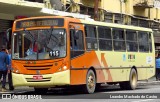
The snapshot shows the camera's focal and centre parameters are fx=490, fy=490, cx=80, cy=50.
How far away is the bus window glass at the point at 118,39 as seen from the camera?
72.0ft

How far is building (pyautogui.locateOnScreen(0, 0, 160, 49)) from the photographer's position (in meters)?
27.1

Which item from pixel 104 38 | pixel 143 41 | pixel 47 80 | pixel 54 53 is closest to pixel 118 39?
pixel 104 38

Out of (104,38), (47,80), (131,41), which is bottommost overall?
(47,80)

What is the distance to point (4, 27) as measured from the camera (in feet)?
97.6

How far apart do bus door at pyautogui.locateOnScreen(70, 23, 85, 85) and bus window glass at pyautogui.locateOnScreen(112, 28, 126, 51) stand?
9.66 ft

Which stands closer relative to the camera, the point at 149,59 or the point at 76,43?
the point at 76,43

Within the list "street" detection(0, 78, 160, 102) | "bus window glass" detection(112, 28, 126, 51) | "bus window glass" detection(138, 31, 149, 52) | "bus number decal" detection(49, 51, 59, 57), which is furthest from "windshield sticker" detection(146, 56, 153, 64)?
"bus number decal" detection(49, 51, 59, 57)

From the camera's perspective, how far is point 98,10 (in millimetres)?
36562

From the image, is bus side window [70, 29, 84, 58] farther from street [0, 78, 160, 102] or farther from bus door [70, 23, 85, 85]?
street [0, 78, 160, 102]

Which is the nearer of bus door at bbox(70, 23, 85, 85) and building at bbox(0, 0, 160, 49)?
bus door at bbox(70, 23, 85, 85)

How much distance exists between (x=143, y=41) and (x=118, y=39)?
9.64 feet

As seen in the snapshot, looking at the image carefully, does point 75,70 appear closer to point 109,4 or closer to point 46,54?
point 46,54

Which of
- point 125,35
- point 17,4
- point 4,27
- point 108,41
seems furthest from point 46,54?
point 4,27

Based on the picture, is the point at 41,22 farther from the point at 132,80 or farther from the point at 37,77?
the point at 132,80
